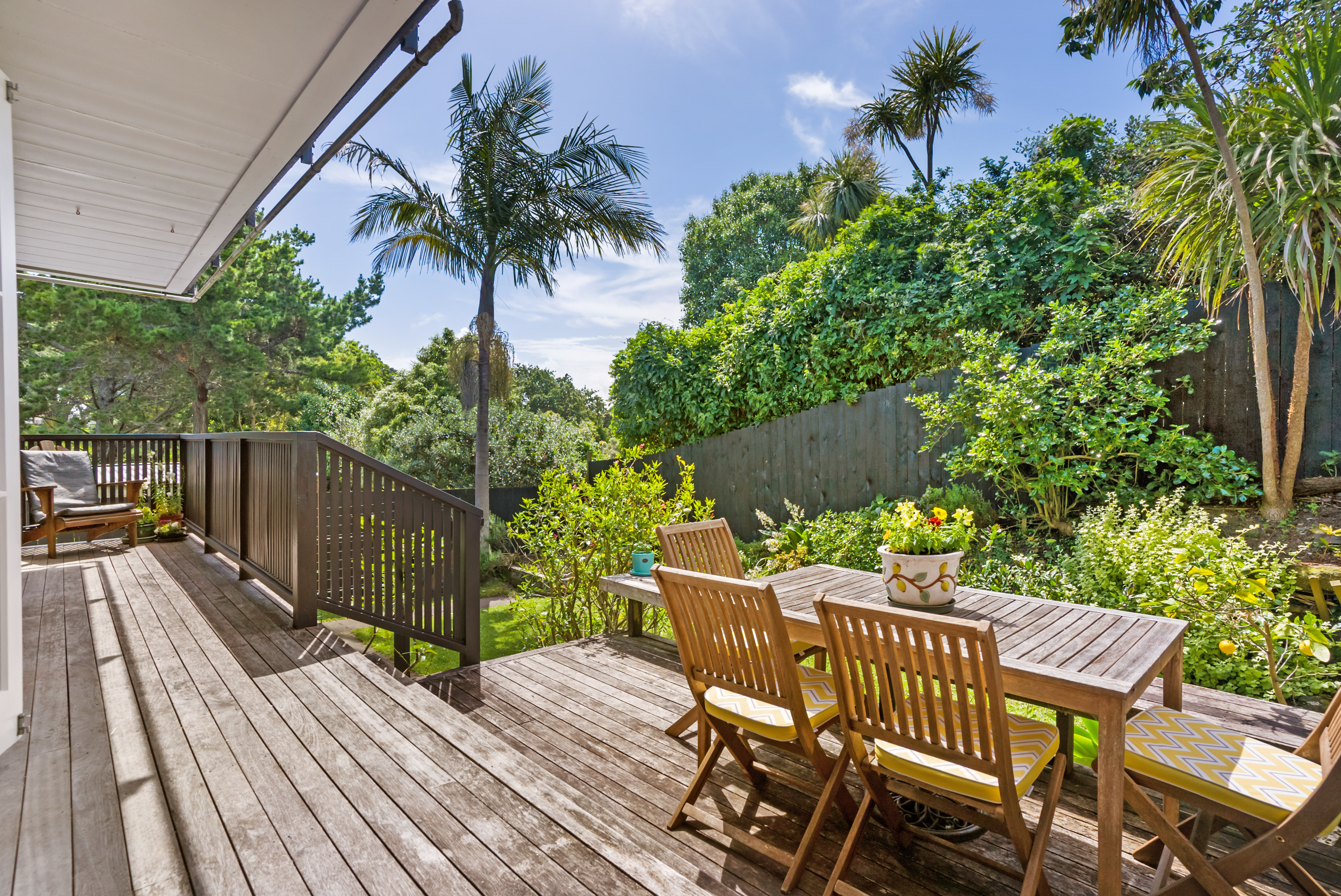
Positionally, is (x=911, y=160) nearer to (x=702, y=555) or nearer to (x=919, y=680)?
(x=702, y=555)

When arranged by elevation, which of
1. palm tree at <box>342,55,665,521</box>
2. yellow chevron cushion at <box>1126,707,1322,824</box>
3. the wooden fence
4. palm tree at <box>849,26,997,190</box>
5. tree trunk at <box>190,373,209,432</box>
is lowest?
yellow chevron cushion at <box>1126,707,1322,824</box>

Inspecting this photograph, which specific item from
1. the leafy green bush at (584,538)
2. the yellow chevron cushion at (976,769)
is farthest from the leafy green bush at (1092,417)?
the yellow chevron cushion at (976,769)

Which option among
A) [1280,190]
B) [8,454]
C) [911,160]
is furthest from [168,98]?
[911,160]

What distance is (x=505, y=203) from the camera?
8.39 metres

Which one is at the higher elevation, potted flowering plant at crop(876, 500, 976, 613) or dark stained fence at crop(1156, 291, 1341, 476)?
dark stained fence at crop(1156, 291, 1341, 476)

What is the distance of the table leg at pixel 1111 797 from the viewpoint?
1561mm

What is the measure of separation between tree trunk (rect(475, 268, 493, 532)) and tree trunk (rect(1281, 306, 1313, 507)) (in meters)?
7.74

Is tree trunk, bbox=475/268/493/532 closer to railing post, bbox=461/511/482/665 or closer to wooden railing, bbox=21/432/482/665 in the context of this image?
wooden railing, bbox=21/432/482/665

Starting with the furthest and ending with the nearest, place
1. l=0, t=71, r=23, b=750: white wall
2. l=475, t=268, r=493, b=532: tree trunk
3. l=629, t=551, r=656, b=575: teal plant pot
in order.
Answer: l=475, t=268, r=493, b=532: tree trunk
l=629, t=551, r=656, b=575: teal plant pot
l=0, t=71, r=23, b=750: white wall

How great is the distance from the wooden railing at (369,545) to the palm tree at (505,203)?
5.03 meters

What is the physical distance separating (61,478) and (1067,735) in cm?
736

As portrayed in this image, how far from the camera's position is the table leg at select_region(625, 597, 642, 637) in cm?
431

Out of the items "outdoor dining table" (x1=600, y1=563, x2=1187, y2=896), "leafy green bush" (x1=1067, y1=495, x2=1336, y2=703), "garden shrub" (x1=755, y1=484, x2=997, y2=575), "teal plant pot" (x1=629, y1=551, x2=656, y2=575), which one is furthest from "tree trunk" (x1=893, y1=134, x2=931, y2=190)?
"outdoor dining table" (x1=600, y1=563, x2=1187, y2=896)

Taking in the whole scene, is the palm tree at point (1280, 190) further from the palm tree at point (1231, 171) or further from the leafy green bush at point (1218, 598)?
the leafy green bush at point (1218, 598)
